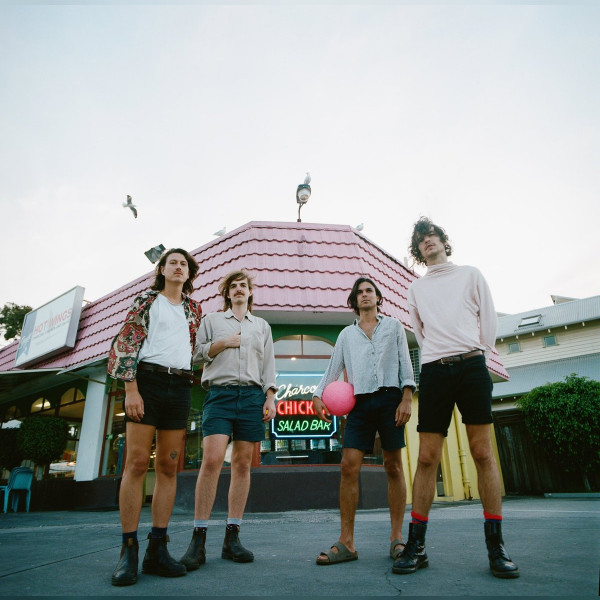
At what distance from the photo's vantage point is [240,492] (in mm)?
2818

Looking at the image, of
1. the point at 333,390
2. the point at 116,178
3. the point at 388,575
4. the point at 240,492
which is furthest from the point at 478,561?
the point at 116,178

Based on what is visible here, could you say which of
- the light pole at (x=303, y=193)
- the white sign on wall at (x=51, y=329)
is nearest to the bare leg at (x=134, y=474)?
the light pole at (x=303, y=193)

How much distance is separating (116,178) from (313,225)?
4.26 meters

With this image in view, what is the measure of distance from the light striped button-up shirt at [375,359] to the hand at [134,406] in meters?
1.32

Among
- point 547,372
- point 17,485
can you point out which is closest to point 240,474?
point 17,485

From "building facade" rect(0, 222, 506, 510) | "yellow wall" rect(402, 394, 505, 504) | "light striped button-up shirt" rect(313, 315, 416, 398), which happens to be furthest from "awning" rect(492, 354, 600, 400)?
"light striped button-up shirt" rect(313, 315, 416, 398)

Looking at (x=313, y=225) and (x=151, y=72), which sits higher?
(x=151, y=72)

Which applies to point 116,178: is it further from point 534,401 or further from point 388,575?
point 534,401

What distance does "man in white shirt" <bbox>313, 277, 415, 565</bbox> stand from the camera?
2.74m

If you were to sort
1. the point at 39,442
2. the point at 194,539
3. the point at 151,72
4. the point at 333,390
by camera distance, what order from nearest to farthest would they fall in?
the point at 194,539 < the point at 333,390 < the point at 151,72 < the point at 39,442

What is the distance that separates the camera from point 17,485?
9.15 metres

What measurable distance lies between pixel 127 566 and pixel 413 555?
147 cm

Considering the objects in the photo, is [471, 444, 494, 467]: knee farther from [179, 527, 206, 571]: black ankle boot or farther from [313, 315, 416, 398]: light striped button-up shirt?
[179, 527, 206, 571]: black ankle boot

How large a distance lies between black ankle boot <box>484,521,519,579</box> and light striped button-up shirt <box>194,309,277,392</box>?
1.64m
